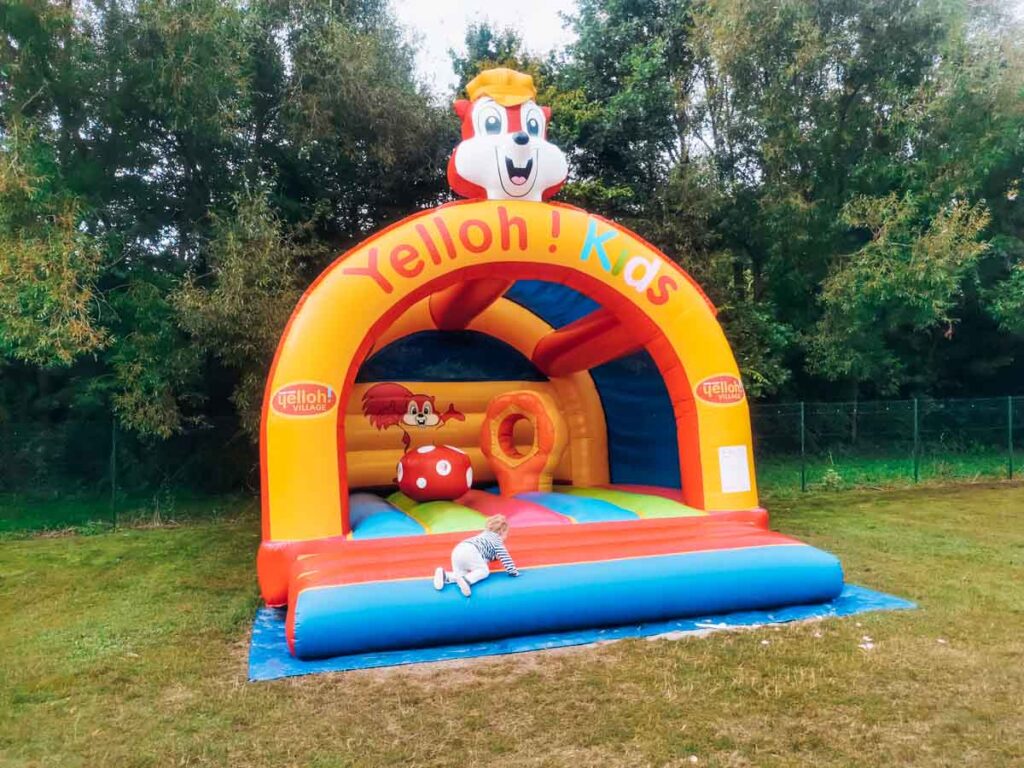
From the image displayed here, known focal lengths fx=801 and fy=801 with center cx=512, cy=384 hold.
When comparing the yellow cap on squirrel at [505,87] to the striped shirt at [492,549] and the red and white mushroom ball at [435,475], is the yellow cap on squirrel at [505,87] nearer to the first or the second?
the red and white mushroom ball at [435,475]

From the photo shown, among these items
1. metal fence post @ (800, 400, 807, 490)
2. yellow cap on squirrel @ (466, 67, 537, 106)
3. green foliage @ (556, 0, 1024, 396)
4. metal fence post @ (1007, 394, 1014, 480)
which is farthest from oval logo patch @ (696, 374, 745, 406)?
metal fence post @ (1007, 394, 1014, 480)

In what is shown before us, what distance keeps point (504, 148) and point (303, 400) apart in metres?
2.17

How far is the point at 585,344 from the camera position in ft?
21.6

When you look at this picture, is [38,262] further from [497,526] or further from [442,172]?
[497,526]

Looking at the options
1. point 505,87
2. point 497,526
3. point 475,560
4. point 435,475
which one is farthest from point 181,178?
point 475,560

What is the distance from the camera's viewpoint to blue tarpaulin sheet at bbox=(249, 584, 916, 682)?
11.9 ft

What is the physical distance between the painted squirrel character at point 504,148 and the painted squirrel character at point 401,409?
212 cm

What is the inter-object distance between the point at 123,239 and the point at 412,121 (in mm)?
3299

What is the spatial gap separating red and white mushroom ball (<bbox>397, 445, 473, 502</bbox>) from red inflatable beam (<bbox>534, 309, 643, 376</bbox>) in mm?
1393

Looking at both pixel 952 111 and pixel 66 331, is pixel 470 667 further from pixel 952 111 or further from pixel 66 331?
pixel 952 111

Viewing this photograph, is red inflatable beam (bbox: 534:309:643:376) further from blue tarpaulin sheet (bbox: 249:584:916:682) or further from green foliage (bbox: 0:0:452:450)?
green foliage (bbox: 0:0:452:450)

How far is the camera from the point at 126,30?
7.37 meters

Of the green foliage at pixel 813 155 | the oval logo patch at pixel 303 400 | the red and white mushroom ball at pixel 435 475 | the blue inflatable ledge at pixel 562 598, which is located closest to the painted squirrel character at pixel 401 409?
the red and white mushroom ball at pixel 435 475

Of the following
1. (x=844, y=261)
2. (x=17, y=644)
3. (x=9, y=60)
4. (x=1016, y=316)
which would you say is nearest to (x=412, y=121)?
(x=9, y=60)
